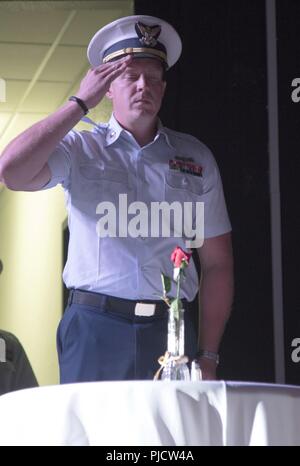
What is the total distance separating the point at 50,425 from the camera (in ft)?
6.95

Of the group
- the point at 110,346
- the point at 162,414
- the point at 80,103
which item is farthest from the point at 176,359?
the point at 80,103

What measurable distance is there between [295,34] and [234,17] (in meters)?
0.22

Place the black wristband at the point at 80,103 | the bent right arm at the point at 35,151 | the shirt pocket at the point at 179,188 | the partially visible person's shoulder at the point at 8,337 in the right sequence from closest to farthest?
the bent right arm at the point at 35,151, the black wristband at the point at 80,103, the shirt pocket at the point at 179,188, the partially visible person's shoulder at the point at 8,337

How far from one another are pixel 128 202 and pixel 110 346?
0.44 metres

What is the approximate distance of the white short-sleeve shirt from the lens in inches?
117

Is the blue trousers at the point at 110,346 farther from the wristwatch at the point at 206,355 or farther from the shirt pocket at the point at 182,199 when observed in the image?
the shirt pocket at the point at 182,199

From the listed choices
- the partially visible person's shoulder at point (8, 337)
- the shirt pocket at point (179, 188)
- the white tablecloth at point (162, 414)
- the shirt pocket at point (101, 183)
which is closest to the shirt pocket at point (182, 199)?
the shirt pocket at point (179, 188)

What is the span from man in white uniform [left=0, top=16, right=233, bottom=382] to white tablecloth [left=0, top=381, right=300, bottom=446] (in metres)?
0.77

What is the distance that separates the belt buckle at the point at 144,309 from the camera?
2.94 m

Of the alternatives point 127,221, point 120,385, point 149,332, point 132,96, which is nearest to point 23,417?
point 120,385

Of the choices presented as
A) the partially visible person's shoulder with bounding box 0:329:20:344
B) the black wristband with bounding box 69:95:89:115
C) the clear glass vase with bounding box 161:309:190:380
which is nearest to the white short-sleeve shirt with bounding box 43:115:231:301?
the black wristband with bounding box 69:95:89:115

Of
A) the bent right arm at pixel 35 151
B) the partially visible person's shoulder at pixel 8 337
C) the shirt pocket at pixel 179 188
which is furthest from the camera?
the partially visible person's shoulder at pixel 8 337

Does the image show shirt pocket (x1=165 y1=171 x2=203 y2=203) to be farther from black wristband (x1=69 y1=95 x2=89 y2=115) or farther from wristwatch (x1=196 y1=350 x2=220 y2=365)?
wristwatch (x1=196 y1=350 x2=220 y2=365)

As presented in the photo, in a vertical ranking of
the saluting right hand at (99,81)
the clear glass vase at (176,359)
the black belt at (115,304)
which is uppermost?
the saluting right hand at (99,81)
